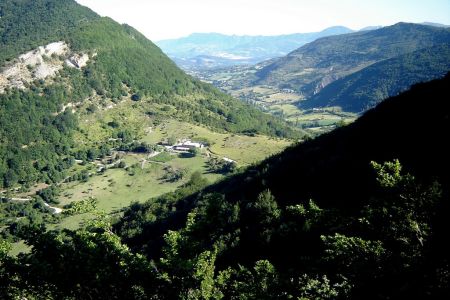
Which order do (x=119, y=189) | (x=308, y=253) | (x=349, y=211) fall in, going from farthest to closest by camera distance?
1. (x=119, y=189)
2. (x=308, y=253)
3. (x=349, y=211)

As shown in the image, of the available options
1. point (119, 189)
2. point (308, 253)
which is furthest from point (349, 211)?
point (119, 189)

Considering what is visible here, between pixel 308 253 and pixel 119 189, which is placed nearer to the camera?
pixel 308 253

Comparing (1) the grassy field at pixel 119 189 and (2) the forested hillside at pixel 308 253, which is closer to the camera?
(2) the forested hillside at pixel 308 253

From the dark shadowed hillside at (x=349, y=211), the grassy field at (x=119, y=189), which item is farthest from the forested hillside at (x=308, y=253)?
the grassy field at (x=119, y=189)

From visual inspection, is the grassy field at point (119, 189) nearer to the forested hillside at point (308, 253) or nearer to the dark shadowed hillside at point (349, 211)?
the dark shadowed hillside at point (349, 211)

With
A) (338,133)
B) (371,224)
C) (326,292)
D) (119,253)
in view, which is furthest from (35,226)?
(338,133)

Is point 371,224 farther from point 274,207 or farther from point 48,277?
point 274,207

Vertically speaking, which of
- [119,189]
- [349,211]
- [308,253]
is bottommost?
[119,189]

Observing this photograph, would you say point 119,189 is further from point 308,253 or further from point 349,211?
point 349,211

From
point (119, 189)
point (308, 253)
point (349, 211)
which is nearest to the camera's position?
point (349, 211)

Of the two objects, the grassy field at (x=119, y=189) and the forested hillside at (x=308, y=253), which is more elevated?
the forested hillside at (x=308, y=253)

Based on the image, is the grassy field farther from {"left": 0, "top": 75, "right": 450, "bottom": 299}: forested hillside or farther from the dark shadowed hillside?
{"left": 0, "top": 75, "right": 450, "bottom": 299}: forested hillside
